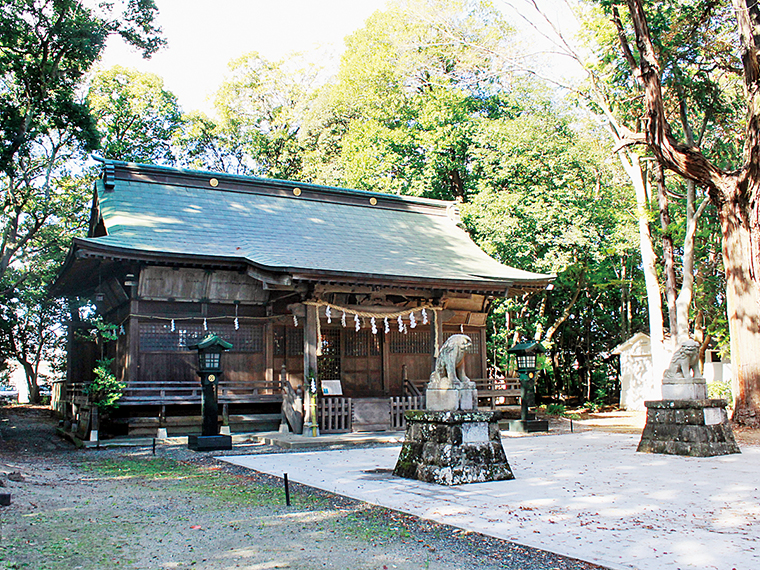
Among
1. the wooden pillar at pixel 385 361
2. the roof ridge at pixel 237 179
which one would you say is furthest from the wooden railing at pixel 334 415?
the roof ridge at pixel 237 179

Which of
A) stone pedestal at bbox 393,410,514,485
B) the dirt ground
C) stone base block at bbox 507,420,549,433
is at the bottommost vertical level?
stone base block at bbox 507,420,549,433

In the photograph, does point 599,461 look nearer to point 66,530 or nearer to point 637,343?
point 66,530

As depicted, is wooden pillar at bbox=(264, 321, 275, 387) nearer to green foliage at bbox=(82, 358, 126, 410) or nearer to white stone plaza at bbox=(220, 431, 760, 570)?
green foliage at bbox=(82, 358, 126, 410)

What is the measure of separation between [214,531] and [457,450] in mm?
3290

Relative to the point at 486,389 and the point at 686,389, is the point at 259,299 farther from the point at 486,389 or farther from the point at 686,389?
the point at 686,389

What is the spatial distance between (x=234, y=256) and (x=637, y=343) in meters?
16.0

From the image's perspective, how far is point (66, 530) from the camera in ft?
18.2

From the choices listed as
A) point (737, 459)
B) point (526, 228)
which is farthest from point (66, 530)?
point (526, 228)

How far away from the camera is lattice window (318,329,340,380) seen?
1702cm

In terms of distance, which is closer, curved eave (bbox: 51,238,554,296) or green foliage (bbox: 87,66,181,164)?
curved eave (bbox: 51,238,554,296)

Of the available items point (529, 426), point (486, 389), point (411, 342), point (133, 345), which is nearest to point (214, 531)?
point (133, 345)

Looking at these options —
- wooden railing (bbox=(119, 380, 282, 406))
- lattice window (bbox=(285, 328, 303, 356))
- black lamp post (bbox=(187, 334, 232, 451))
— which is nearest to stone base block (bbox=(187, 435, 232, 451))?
black lamp post (bbox=(187, 334, 232, 451))

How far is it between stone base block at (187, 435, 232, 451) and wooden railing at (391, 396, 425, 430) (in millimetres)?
4427

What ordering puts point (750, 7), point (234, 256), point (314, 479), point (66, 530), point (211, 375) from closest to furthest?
point (66, 530) < point (314, 479) < point (211, 375) < point (750, 7) < point (234, 256)
